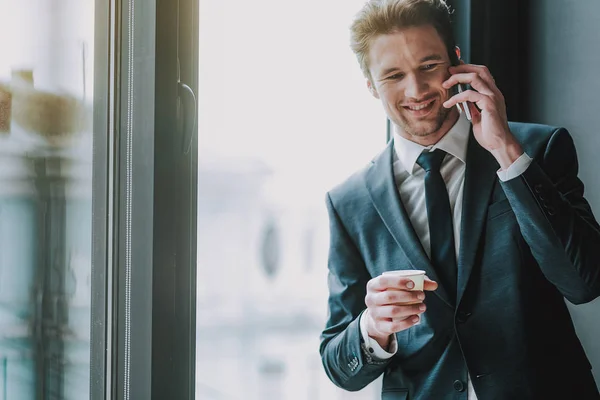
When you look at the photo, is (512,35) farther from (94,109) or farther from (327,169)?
(94,109)

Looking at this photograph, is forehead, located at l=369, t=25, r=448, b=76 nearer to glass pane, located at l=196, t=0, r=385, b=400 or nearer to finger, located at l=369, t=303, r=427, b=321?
glass pane, located at l=196, t=0, r=385, b=400

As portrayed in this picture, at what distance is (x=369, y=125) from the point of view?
7.20ft

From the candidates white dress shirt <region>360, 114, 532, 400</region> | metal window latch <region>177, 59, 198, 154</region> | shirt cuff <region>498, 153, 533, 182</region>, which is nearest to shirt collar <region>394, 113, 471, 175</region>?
white dress shirt <region>360, 114, 532, 400</region>

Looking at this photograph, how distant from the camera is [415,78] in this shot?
1.68 meters

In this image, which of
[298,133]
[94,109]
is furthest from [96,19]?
[298,133]

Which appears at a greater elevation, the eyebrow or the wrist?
the eyebrow

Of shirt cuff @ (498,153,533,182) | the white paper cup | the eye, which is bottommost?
the white paper cup

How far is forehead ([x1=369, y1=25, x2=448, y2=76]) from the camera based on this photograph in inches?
66.2

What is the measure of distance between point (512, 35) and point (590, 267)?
917 millimetres

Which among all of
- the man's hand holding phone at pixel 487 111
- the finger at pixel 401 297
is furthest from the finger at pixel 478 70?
the finger at pixel 401 297

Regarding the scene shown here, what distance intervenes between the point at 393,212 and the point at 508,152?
33 cm

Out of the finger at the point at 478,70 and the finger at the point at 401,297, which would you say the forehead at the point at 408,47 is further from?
the finger at the point at 401,297

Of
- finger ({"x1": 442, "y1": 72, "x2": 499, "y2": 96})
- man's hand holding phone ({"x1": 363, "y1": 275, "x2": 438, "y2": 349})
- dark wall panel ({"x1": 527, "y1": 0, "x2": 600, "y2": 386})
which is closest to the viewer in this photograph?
man's hand holding phone ({"x1": 363, "y1": 275, "x2": 438, "y2": 349})

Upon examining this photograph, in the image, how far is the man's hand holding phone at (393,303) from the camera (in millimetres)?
1498
